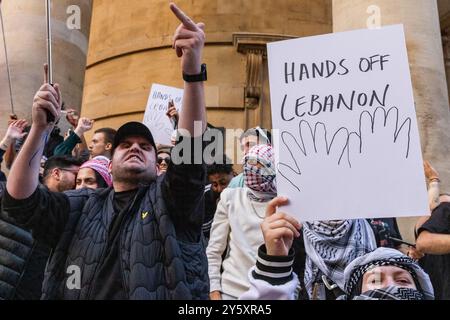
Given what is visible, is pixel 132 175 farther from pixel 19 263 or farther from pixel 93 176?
pixel 93 176

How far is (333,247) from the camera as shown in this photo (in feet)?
9.71

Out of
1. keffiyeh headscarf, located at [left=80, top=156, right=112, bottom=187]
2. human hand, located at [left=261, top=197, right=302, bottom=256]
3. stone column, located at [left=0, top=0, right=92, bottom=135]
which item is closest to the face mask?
keffiyeh headscarf, located at [left=80, top=156, right=112, bottom=187]

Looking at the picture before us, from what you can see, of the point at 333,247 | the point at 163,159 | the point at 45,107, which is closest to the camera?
the point at 45,107

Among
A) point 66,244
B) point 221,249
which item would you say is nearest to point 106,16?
point 221,249

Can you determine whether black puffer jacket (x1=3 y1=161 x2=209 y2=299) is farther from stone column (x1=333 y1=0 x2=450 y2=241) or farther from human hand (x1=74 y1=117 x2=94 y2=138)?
human hand (x1=74 y1=117 x2=94 y2=138)

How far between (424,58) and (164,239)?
3.35 m

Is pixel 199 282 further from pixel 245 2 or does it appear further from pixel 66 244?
pixel 245 2

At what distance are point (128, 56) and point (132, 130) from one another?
27.8ft

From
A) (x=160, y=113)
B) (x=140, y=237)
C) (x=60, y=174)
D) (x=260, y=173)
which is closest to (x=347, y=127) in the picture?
(x=140, y=237)

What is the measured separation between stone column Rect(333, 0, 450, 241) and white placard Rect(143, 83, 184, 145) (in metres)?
2.63

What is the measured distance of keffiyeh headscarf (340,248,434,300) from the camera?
219 cm

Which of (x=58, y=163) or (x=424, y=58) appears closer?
(x=58, y=163)

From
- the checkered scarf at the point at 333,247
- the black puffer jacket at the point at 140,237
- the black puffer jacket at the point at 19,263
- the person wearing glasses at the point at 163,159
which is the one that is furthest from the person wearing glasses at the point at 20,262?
the person wearing glasses at the point at 163,159

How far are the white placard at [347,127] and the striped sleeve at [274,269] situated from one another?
0.80 ft
